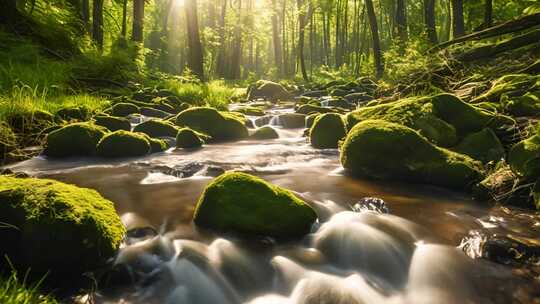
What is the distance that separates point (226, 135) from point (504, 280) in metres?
7.44

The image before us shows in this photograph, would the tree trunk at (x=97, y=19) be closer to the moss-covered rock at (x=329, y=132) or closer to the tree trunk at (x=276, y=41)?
the moss-covered rock at (x=329, y=132)

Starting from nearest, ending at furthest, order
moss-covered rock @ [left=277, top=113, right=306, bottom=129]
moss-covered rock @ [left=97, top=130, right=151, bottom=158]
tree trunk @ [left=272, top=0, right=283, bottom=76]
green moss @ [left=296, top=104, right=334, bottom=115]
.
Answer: moss-covered rock @ [left=97, top=130, right=151, bottom=158], moss-covered rock @ [left=277, top=113, right=306, bottom=129], green moss @ [left=296, top=104, right=334, bottom=115], tree trunk @ [left=272, top=0, right=283, bottom=76]

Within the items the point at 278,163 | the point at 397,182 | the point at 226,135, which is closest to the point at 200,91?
the point at 226,135

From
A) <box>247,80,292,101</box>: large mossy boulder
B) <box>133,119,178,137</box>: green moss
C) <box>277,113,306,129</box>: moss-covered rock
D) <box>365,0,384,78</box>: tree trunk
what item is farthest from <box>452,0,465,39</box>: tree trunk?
<box>133,119,178,137</box>: green moss

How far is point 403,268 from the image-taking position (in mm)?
3605

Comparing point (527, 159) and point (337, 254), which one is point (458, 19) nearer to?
point (527, 159)

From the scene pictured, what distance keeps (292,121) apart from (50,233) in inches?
356

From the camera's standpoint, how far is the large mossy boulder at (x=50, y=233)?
3.02 meters

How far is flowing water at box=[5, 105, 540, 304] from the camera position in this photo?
10.5 feet

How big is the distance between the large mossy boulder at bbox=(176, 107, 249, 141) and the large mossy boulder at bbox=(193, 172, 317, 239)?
5.74 m

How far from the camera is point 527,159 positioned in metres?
4.68

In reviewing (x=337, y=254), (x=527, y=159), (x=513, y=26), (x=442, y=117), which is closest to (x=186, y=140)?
(x=442, y=117)

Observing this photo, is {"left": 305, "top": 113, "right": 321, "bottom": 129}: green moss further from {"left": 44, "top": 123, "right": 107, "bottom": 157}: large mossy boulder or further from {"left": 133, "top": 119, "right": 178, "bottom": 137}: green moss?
{"left": 44, "top": 123, "right": 107, "bottom": 157}: large mossy boulder

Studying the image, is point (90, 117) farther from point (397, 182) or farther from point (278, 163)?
point (397, 182)
